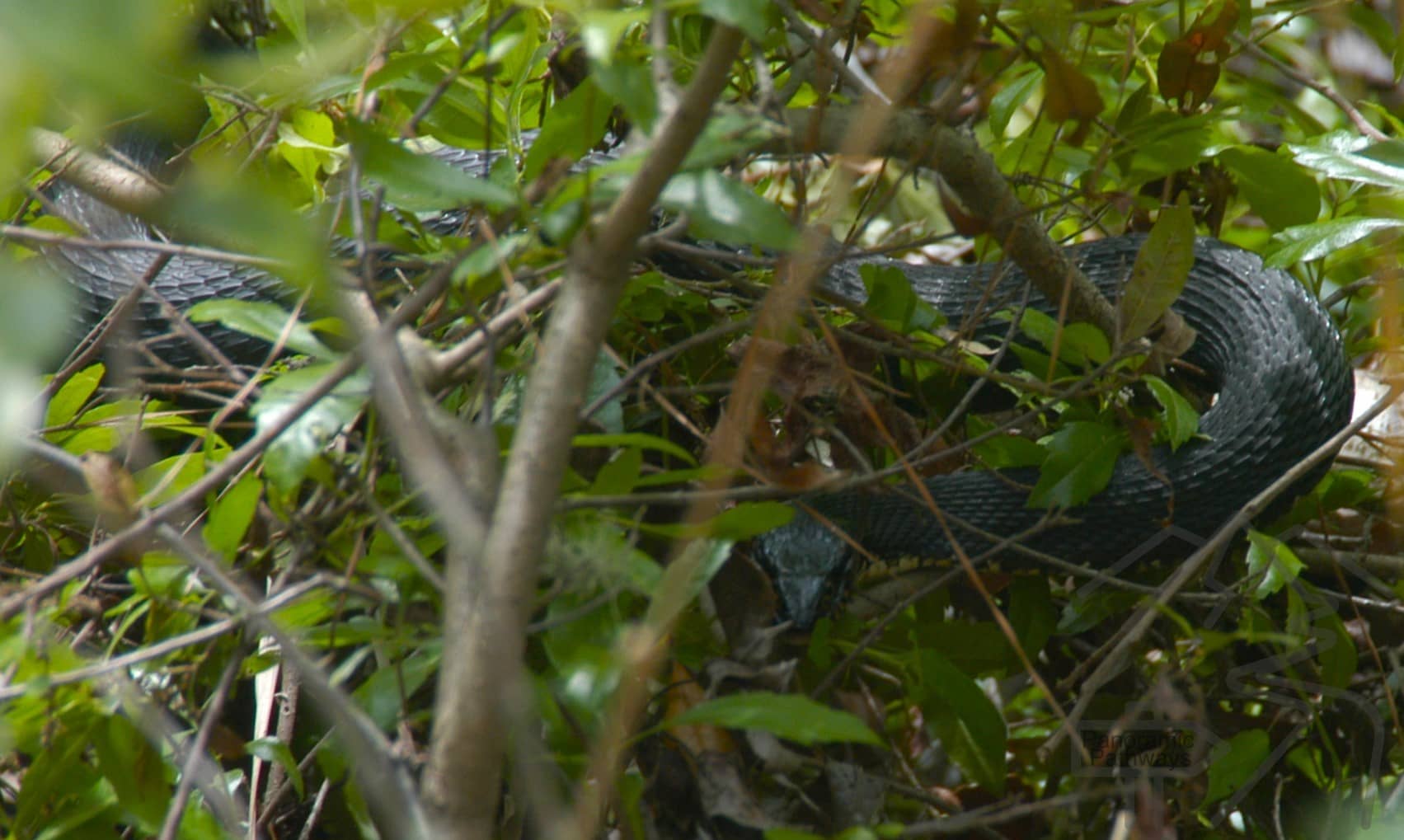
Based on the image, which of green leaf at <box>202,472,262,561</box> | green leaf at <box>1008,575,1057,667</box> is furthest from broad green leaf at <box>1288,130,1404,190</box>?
green leaf at <box>202,472,262,561</box>

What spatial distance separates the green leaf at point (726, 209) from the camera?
743 mm

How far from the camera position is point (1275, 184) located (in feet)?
6.41

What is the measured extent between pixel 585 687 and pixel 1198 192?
1.81 m

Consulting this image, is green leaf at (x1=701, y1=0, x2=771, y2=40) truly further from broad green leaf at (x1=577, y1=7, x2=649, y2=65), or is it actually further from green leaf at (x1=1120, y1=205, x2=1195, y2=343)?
green leaf at (x1=1120, y1=205, x2=1195, y2=343)

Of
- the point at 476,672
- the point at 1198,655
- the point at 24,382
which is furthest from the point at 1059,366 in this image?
the point at 24,382

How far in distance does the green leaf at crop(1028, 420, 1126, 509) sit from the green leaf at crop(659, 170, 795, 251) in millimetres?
1058

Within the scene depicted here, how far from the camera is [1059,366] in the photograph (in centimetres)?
184

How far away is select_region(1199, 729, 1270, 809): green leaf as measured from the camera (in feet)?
4.69

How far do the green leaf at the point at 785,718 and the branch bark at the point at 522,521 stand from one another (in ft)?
0.86

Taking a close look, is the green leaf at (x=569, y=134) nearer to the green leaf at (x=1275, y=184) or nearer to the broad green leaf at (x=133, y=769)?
the broad green leaf at (x=133, y=769)

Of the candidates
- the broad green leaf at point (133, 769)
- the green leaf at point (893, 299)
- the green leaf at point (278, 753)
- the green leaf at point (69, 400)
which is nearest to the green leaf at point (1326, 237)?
the green leaf at point (893, 299)

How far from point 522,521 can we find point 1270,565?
125cm

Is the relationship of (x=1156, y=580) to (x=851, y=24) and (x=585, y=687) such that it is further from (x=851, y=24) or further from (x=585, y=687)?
(x=585, y=687)

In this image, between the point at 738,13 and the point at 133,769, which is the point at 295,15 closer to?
the point at 133,769
